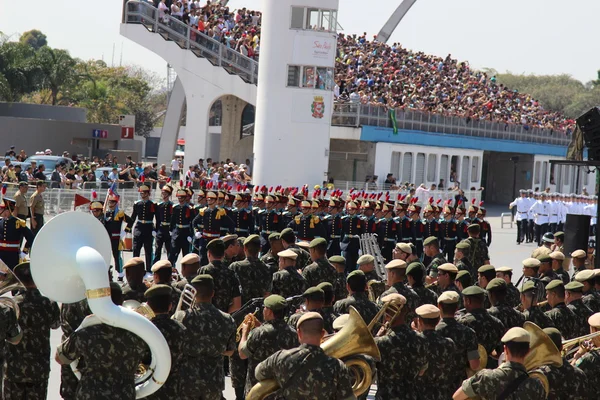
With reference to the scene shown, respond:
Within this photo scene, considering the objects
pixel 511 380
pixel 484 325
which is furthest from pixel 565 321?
pixel 511 380

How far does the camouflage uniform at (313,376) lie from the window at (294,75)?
27.4 meters

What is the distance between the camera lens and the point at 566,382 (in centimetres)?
718

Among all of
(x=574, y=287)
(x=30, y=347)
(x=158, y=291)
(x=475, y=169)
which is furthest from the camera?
(x=475, y=169)

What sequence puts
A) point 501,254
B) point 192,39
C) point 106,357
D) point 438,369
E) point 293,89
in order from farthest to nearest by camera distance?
point 192,39
point 293,89
point 501,254
point 438,369
point 106,357

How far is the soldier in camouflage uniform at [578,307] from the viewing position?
9.61 m

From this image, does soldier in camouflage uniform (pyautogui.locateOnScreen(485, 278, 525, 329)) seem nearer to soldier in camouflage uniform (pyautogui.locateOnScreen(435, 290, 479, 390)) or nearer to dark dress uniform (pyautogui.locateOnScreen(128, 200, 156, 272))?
soldier in camouflage uniform (pyautogui.locateOnScreen(435, 290, 479, 390))

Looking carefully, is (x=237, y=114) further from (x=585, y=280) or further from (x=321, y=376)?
(x=321, y=376)

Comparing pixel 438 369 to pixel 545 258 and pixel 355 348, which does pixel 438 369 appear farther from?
pixel 545 258

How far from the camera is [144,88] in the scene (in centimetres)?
8212

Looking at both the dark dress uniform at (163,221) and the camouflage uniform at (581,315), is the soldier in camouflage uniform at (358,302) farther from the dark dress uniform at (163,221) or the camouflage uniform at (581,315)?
the dark dress uniform at (163,221)

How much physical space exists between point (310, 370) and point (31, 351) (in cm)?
305

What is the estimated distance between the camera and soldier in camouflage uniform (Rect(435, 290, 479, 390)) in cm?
820

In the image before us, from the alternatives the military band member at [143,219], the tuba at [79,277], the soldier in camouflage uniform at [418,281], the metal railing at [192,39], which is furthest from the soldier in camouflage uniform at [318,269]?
the metal railing at [192,39]

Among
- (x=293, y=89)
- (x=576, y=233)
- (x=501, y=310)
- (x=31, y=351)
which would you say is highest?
(x=293, y=89)
